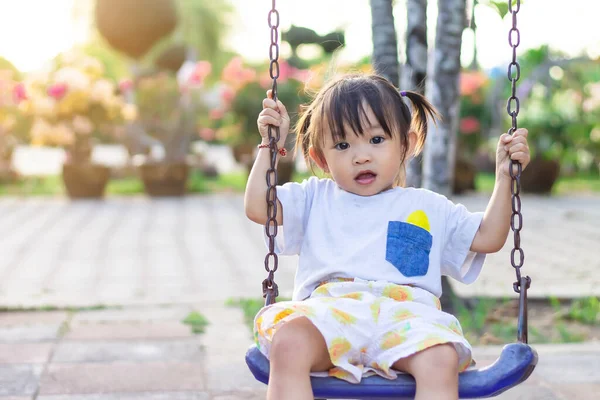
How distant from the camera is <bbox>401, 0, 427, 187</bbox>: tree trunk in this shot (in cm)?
402

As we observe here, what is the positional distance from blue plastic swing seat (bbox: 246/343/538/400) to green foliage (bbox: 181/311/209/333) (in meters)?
1.79

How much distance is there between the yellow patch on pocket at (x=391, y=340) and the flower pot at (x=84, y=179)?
28.1 ft

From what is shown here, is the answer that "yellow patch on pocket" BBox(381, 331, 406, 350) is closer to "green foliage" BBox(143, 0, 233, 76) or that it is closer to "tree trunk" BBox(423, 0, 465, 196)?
"tree trunk" BBox(423, 0, 465, 196)

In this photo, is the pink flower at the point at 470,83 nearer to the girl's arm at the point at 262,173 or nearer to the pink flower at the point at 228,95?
the pink flower at the point at 228,95

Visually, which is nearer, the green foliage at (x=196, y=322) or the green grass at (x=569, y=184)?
the green foliage at (x=196, y=322)

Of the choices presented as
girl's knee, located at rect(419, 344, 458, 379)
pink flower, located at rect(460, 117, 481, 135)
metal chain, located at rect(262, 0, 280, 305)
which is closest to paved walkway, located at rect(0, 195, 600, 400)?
metal chain, located at rect(262, 0, 280, 305)

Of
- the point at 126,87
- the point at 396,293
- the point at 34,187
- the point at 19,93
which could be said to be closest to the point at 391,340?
the point at 396,293

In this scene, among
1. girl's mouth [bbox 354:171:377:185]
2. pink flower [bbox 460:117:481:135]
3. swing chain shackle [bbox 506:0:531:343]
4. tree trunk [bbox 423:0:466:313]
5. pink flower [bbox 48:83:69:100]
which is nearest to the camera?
swing chain shackle [bbox 506:0:531:343]

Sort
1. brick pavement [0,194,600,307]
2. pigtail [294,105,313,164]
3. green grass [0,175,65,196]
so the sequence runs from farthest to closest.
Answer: green grass [0,175,65,196] < brick pavement [0,194,600,307] < pigtail [294,105,313,164]

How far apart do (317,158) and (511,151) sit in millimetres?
556

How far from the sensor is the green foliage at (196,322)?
12.6ft

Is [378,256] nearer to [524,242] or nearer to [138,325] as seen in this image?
[138,325]

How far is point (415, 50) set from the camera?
13.2 feet

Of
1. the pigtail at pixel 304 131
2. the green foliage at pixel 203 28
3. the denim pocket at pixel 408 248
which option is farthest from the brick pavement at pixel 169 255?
the green foliage at pixel 203 28
